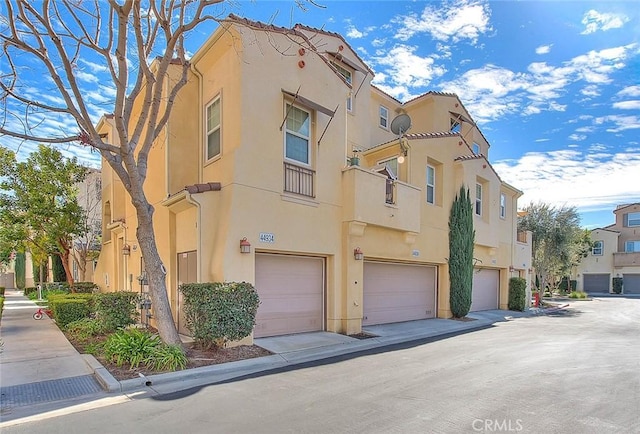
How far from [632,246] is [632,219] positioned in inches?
122

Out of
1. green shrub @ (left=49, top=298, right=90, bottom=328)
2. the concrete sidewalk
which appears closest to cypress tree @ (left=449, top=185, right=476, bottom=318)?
the concrete sidewalk

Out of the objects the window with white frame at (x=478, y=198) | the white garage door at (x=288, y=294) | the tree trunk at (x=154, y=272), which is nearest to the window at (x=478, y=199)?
the window with white frame at (x=478, y=198)

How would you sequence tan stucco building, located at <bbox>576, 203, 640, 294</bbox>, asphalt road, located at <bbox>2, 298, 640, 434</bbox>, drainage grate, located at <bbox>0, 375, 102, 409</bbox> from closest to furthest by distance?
asphalt road, located at <bbox>2, 298, 640, 434</bbox>
drainage grate, located at <bbox>0, 375, 102, 409</bbox>
tan stucco building, located at <bbox>576, 203, 640, 294</bbox>

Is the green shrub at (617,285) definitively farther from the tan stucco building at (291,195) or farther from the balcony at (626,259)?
the tan stucco building at (291,195)

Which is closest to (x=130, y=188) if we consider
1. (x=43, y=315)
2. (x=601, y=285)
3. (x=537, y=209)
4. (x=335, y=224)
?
(x=335, y=224)

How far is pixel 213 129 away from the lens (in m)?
10.5

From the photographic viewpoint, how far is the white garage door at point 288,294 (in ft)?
32.0

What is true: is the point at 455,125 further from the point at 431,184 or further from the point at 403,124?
the point at 403,124

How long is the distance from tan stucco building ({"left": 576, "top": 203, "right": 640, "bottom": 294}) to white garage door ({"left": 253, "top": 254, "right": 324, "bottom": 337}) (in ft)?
144

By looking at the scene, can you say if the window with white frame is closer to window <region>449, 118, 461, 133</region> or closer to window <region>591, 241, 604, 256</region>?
window <region>449, 118, 461, 133</region>

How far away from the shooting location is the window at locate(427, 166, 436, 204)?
1532 centimetres

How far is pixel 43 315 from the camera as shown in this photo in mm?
14562

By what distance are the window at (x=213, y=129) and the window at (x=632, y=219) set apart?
161 feet

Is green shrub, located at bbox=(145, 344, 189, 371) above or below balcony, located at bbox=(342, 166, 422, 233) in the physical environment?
below
